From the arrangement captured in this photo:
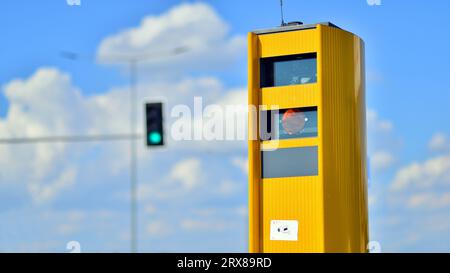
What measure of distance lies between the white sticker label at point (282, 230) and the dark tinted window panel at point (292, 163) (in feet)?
8.73

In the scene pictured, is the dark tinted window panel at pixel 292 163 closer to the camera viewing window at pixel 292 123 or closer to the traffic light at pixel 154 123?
the camera viewing window at pixel 292 123

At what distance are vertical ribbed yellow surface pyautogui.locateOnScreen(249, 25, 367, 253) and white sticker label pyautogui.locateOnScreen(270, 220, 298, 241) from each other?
10.2 inches

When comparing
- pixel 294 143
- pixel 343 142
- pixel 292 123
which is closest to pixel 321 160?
pixel 294 143

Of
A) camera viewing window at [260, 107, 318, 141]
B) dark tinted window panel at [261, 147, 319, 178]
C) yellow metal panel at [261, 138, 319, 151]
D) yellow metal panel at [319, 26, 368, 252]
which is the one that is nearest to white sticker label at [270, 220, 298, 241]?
yellow metal panel at [319, 26, 368, 252]

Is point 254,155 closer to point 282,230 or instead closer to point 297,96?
point 297,96

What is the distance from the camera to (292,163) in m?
48.2

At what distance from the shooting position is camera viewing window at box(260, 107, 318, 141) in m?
48.5

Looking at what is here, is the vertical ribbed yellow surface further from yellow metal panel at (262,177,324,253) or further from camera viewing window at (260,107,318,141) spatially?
camera viewing window at (260,107,318,141)

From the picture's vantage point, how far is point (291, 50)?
1921 inches

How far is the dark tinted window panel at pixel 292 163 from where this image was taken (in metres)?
47.8
